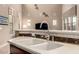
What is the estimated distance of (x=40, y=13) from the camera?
127cm

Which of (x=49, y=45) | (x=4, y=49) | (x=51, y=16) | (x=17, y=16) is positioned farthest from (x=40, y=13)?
(x=4, y=49)

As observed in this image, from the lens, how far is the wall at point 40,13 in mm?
1230

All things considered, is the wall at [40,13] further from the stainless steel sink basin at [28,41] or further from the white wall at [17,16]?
the stainless steel sink basin at [28,41]

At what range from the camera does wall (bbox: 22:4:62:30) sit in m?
1.23

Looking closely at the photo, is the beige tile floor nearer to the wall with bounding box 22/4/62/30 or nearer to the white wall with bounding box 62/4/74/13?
the wall with bounding box 22/4/62/30

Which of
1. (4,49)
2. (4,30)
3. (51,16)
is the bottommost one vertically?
(4,49)

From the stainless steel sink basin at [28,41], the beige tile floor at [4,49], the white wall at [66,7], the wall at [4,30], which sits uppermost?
the white wall at [66,7]

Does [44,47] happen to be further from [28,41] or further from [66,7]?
[66,7]

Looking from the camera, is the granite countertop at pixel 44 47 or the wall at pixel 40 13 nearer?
the granite countertop at pixel 44 47

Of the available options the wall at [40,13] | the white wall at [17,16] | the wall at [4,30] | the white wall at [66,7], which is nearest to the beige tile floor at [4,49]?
the wall at [4,30]

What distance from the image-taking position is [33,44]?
1.30 metres
